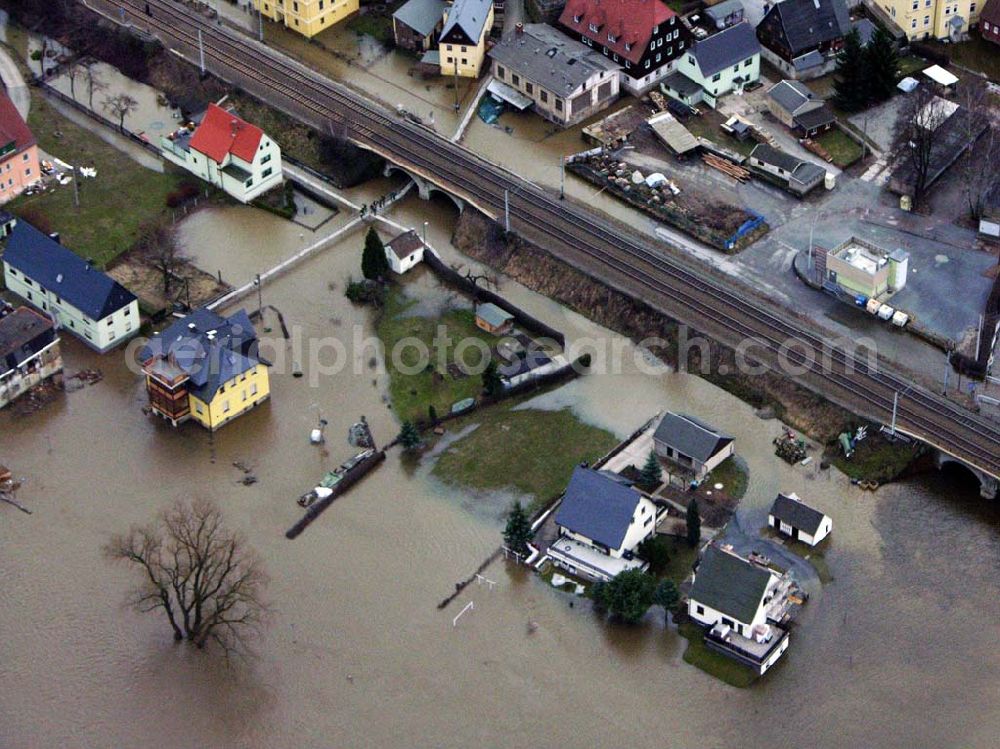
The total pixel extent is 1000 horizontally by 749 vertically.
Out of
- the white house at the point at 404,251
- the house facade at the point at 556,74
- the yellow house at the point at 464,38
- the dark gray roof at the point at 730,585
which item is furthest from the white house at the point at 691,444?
the yellow house at the point at 464,38

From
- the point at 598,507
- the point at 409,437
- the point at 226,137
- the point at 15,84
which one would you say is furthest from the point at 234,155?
the point at 598,507

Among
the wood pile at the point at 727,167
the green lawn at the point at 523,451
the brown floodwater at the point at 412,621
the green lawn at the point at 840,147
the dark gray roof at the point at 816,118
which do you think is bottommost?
the brown floodwater at the point at 412,621

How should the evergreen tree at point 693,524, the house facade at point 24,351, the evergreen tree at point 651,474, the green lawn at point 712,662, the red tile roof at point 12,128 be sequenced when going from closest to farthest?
the green lawn at point 712,662, the evergreen tree at point 693,524, the evergreen tree at point 651,474, the house facade at point 24,351, the red tile roof at point 12,128

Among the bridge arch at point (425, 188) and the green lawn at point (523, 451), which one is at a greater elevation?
the bridge arch at point (425, 188)

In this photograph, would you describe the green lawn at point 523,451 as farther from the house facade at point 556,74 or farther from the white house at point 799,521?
the house facade at point 556,74

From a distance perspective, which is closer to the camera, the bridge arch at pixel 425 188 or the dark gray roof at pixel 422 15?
the bridge arch at pixel 425 188

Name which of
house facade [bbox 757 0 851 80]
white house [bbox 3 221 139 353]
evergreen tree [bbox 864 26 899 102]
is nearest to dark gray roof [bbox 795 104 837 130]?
evergreen tree [bbox 864 26 899 102]

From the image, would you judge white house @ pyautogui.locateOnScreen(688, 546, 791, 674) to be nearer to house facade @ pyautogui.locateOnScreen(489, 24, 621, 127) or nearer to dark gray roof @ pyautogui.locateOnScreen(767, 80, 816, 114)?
dark gray roof @ pyautogui.locateOnScreen(767, 80, 816, 114)

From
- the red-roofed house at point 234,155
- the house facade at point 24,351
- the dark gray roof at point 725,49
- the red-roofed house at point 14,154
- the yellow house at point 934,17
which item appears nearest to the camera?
the house facade at point 24,351
